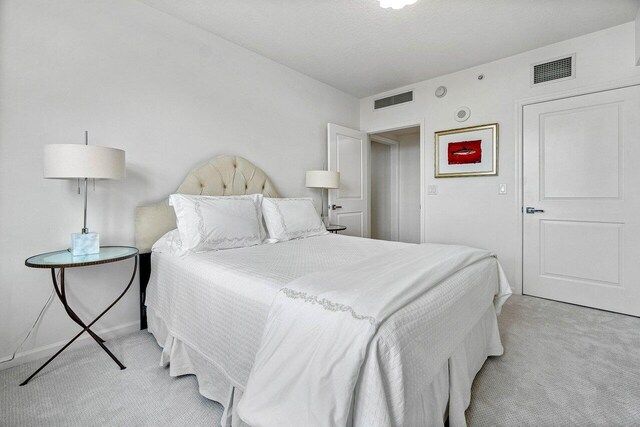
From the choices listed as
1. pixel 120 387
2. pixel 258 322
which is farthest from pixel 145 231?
pixel 258 322

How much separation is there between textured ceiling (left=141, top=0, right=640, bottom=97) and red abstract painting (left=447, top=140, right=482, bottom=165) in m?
0.89

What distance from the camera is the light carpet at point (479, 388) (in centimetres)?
145

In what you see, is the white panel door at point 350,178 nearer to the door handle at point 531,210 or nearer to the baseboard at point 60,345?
the door handle at point 531,210

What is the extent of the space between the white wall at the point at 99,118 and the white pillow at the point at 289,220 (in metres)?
0.73

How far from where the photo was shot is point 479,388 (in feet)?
5.49

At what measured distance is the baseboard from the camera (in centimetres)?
189

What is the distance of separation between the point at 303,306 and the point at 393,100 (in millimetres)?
3793

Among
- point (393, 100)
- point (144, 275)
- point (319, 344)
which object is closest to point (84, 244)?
point (144, 275)

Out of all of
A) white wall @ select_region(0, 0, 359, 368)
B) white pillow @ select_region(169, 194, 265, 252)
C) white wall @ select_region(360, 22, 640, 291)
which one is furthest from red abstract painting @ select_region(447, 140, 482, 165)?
white pillow @ select_region(169, 194, 265, 252)

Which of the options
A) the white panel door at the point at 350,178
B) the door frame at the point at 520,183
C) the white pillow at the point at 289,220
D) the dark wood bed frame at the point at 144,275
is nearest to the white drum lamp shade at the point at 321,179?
the white panel door at the point at 350,178

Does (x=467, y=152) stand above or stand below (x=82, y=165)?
above

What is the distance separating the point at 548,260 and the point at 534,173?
91 cm

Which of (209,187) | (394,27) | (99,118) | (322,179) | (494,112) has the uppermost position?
(394,27)

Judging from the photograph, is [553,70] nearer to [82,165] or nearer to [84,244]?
[82,165]
